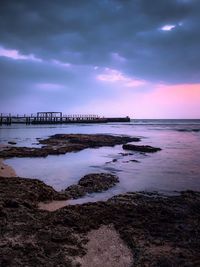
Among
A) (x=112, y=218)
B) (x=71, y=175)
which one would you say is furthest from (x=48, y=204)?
(x=71, y=175)

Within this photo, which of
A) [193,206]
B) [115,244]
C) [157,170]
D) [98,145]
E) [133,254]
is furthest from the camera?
[98,145]

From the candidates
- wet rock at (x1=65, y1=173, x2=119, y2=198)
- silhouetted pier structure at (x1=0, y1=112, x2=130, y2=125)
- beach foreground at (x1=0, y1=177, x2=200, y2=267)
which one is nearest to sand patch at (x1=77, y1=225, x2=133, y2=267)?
beach foreground at (x1=0, y1=177, x2=200, y2=267)

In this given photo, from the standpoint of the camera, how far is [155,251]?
243 inches

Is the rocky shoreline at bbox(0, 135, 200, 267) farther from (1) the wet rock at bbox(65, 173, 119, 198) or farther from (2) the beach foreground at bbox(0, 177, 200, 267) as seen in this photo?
(1) the wet rock at bbox(65, 173, 119, 198)

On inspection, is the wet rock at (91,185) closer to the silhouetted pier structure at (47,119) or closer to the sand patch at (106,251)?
the sand patch at (106,251)

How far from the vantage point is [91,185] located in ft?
41.4

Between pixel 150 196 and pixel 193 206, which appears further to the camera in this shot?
pixel 150 196

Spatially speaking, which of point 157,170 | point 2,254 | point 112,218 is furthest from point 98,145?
point 2,254

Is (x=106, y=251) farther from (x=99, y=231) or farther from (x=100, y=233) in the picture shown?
A: (x=99, y=231)

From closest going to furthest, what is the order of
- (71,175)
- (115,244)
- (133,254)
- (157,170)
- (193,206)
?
(133,254) → (115,244) → (193,206) → (71,175) → (157,170)

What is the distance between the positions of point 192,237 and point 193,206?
110 inches

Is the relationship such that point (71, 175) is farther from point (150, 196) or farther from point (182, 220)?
point (182, 220)

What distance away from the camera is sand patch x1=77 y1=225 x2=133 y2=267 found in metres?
5.74

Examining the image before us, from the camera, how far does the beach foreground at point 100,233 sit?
5.76 m
